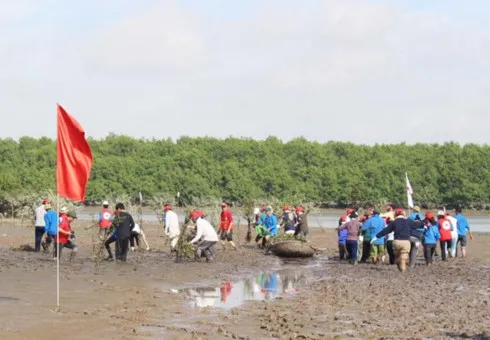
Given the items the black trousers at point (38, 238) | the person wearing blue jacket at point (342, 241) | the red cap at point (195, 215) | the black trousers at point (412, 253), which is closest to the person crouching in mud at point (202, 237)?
the red cap at point (195, 215)

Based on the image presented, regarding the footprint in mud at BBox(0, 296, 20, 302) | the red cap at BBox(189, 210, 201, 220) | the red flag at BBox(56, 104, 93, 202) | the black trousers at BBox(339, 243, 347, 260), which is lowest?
the footprint in mud at BBox(0, 296, 20, 302)

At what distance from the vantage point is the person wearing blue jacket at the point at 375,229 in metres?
25.4

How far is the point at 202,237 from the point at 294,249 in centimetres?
419

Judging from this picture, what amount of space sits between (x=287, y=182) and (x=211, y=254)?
62.8 meters

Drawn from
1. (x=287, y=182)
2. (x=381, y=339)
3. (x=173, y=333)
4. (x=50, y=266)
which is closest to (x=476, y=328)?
(x=381, y=339)

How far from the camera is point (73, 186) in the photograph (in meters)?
14.5

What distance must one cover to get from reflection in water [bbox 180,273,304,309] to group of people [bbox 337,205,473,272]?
110 inches

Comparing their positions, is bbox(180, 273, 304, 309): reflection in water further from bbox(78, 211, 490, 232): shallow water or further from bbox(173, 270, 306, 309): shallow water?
bbox(78, 211, 490, 232): shallow water

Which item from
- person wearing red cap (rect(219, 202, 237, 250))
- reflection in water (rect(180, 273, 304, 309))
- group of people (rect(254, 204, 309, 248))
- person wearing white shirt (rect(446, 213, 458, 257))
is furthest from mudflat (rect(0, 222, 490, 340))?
group of people (rect(254, 204, 309, 248))

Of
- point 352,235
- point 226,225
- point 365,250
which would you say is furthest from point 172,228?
point 365,250

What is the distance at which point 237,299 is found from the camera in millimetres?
16938

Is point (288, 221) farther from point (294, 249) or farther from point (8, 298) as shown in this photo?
point (8, 298)

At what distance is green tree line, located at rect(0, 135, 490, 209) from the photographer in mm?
83875

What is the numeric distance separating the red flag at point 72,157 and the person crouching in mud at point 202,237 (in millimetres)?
9610
